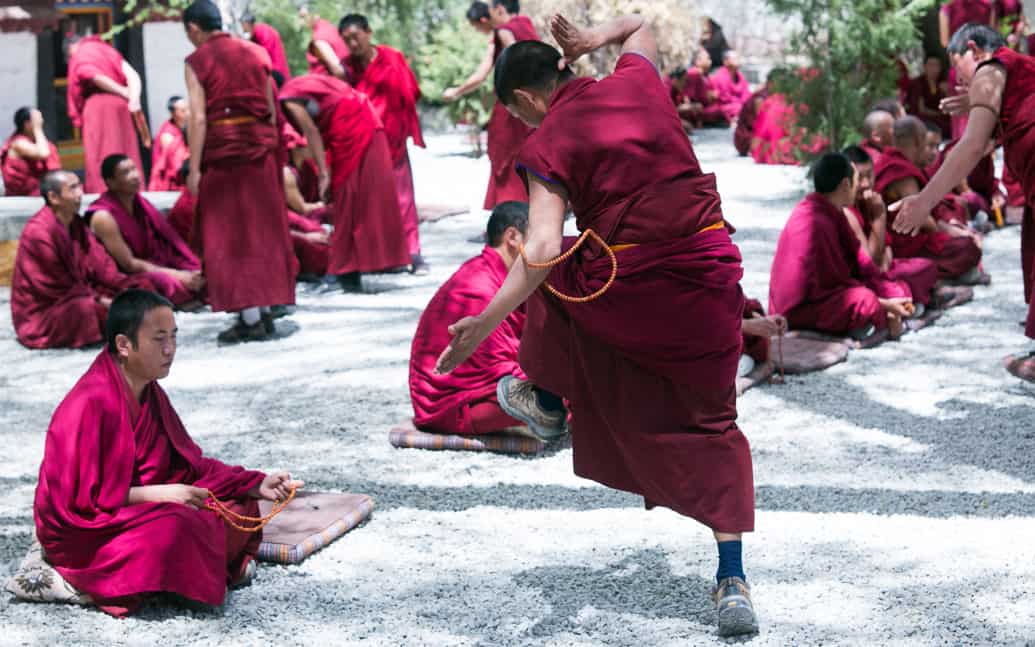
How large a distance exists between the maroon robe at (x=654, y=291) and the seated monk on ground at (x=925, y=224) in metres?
3.80

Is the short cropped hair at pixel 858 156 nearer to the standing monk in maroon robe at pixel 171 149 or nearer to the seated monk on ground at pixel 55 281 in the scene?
the seated monk on ground at pixel 55 281

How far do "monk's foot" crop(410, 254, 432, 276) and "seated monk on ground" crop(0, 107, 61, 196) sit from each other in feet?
10.8

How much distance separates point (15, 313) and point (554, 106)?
4.66 meters

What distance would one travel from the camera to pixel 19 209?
886 centimetres

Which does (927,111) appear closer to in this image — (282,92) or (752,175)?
(752,175)

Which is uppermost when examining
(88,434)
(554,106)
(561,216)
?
(554,106)

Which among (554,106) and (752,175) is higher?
(554,106)

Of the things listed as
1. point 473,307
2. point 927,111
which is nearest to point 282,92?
point 473,307

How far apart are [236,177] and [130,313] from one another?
3.30 metres

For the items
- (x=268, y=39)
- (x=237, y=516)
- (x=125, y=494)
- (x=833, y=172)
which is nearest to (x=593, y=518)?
(x=237, y=516)

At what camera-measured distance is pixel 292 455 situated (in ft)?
16.7

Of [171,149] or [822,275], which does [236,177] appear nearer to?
[822,275]

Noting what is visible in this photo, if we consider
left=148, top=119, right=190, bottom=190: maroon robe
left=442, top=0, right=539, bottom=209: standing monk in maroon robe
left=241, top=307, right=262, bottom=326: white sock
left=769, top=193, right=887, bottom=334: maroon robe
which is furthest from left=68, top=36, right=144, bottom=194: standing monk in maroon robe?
left=769, top=193, right=887, bottom=334: maroon robe

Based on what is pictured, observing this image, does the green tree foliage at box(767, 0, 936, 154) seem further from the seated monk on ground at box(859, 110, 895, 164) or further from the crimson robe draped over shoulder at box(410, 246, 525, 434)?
the crimson robe draped over shoulder at box(410, 246, 525, 434)
